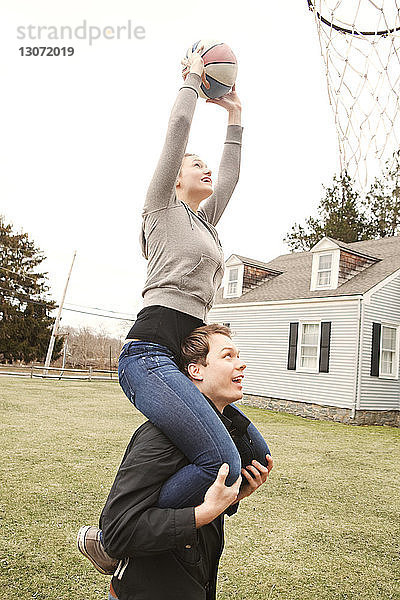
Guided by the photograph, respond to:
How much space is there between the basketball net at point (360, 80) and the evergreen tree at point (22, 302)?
30.6m

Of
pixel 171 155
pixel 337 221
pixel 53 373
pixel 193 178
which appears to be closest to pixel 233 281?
pixel 337 221

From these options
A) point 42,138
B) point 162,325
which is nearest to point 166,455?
point 162,325

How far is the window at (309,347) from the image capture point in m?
15.6

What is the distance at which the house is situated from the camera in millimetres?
14430

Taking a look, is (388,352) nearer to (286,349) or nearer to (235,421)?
(286,349)

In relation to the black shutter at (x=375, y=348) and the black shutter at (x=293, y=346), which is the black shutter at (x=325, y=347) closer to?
the black shutter at (x=293, y=346)

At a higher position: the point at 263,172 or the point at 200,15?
the point at 200,15

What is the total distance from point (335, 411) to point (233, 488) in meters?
13.6

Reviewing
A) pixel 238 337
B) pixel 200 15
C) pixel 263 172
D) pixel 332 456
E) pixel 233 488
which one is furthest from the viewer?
pixel 238 337

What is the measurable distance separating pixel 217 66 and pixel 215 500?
7.01ft

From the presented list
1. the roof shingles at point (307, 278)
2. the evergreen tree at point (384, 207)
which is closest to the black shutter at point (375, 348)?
the roof shingles at point (307, 278)

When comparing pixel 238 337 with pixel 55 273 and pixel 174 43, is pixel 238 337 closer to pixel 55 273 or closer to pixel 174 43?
pixel 174 43

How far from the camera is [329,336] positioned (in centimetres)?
1498

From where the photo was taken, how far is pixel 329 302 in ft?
50.1
